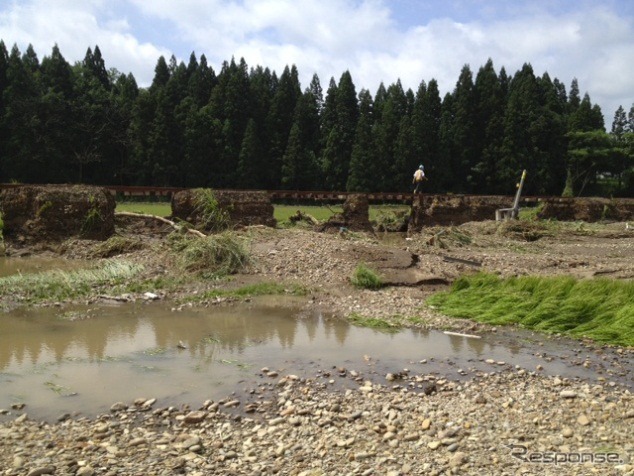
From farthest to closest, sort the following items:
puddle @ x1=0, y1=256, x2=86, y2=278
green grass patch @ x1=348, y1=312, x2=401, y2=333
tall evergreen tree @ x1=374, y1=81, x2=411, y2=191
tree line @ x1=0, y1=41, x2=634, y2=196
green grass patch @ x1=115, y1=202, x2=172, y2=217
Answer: tall evergreen tree @ x1=374, y1=81, x2=411, y2=191, tree line @ x1=0, y1=41, x2=634, y2=196, green grass patch @ x1=115, y1=202, x2=172, y2=217, puddle @ x1=0, y1=256, x2=86, y2=278, green grass patch @ x1=348, y1=312, x2=401, y2=333

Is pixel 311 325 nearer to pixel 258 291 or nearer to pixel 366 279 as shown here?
pixel 258 291

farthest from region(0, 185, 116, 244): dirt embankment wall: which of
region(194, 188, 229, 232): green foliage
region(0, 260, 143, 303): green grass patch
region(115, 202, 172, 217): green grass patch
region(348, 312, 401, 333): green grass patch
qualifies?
region(348, 312, 401, 333): green grass patch

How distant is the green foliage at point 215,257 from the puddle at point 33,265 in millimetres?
3558

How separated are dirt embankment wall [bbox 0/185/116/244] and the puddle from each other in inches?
64.8

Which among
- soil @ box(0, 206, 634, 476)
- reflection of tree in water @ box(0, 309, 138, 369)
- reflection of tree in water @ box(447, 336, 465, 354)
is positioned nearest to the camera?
soil @ box(0, 206, 634, 476)

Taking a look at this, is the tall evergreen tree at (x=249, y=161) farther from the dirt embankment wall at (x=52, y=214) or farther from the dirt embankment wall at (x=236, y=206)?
the dirt embankment wall at (x=52, y=214)

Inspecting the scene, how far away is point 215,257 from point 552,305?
24.1ft

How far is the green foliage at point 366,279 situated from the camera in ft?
41.4

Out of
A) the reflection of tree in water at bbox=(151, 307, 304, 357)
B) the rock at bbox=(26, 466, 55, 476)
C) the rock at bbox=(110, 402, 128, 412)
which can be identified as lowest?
the rock at bbox=(26, 466, 55, 476)

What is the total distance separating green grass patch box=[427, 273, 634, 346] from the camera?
9445mm

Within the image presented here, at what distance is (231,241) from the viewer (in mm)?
14000

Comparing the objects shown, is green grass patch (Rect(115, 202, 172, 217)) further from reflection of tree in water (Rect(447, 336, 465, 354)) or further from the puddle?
reflection of tree in water (Rect(447, 336, 465, 354))

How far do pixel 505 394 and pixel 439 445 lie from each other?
1672 millimetres

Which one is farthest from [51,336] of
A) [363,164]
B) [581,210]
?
[363,164]
